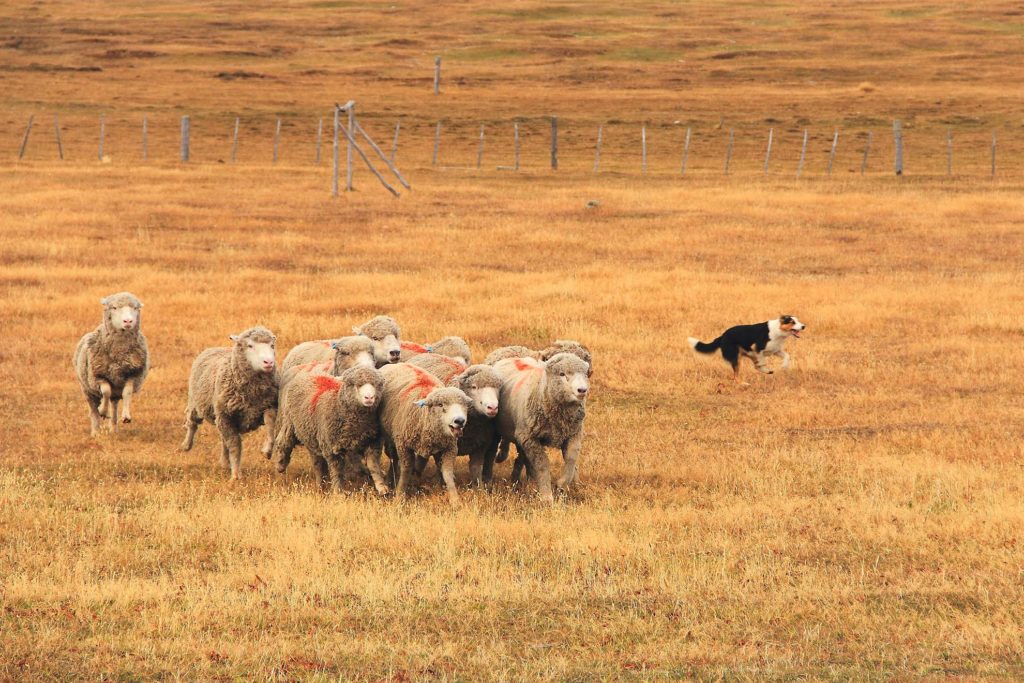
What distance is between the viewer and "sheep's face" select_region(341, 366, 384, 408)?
33.7ft

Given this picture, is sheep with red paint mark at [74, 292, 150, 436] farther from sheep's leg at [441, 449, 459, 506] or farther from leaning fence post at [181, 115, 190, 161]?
leaning fence post at [181, 115, 190, 161]

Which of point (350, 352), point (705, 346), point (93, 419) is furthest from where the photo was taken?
point (705, 346)

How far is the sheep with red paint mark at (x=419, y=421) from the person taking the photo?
33.1ft

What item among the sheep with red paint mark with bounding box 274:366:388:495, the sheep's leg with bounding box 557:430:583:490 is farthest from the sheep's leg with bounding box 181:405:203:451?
the sheep's leg with bounding box 557:430:583:490

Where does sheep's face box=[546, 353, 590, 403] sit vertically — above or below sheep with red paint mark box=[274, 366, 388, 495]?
above

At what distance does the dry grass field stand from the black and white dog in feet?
1.07

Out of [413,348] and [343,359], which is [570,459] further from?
[413,348]

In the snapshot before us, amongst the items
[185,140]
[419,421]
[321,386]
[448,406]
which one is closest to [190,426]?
[321,386]

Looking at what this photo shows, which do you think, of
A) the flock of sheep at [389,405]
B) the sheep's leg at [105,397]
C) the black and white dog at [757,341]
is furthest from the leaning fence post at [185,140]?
the flock of sheep at [389,405]

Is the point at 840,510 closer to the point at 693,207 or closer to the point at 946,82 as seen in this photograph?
the point at 693,207

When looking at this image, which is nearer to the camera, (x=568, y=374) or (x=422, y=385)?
(x=568, y=374)

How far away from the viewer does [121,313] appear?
1271cm

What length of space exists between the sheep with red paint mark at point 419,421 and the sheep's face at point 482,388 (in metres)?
0.13

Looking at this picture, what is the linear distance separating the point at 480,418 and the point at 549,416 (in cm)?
67
